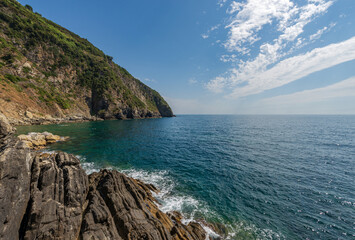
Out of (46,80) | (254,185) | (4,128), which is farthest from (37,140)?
(46,80)

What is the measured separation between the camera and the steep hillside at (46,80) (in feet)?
183

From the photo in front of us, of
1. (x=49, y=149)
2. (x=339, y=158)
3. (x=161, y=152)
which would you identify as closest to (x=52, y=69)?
(x=49, y=149)

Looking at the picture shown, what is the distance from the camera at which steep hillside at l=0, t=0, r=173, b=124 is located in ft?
183

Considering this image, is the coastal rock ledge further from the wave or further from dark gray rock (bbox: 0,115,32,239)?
the wave

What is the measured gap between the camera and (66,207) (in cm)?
936

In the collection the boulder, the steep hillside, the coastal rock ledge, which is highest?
the steep hillside

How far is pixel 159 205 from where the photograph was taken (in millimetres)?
14422

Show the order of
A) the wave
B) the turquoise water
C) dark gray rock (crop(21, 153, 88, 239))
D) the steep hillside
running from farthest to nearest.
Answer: the steep hillside
the turquoise water
the wave
dark gray rock (crop(21, 153, 88, 239))

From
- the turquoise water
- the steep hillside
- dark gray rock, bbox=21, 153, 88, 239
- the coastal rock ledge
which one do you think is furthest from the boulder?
the steep hillside

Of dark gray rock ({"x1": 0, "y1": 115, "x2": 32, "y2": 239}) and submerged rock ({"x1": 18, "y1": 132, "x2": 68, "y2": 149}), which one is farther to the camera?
submerged rock ({"x1": 18, "y1": 132, "x2": 68, "y2": 149})

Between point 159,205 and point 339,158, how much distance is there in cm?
3971

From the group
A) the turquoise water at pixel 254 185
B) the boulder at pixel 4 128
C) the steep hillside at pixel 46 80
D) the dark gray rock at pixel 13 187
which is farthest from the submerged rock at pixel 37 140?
the steep hillside at pixel 46 80

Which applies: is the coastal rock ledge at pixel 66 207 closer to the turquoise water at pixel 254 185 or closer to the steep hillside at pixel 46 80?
the turquoise water at pixel 254 185

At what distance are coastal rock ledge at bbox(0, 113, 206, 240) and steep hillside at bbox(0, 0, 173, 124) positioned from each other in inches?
2400
